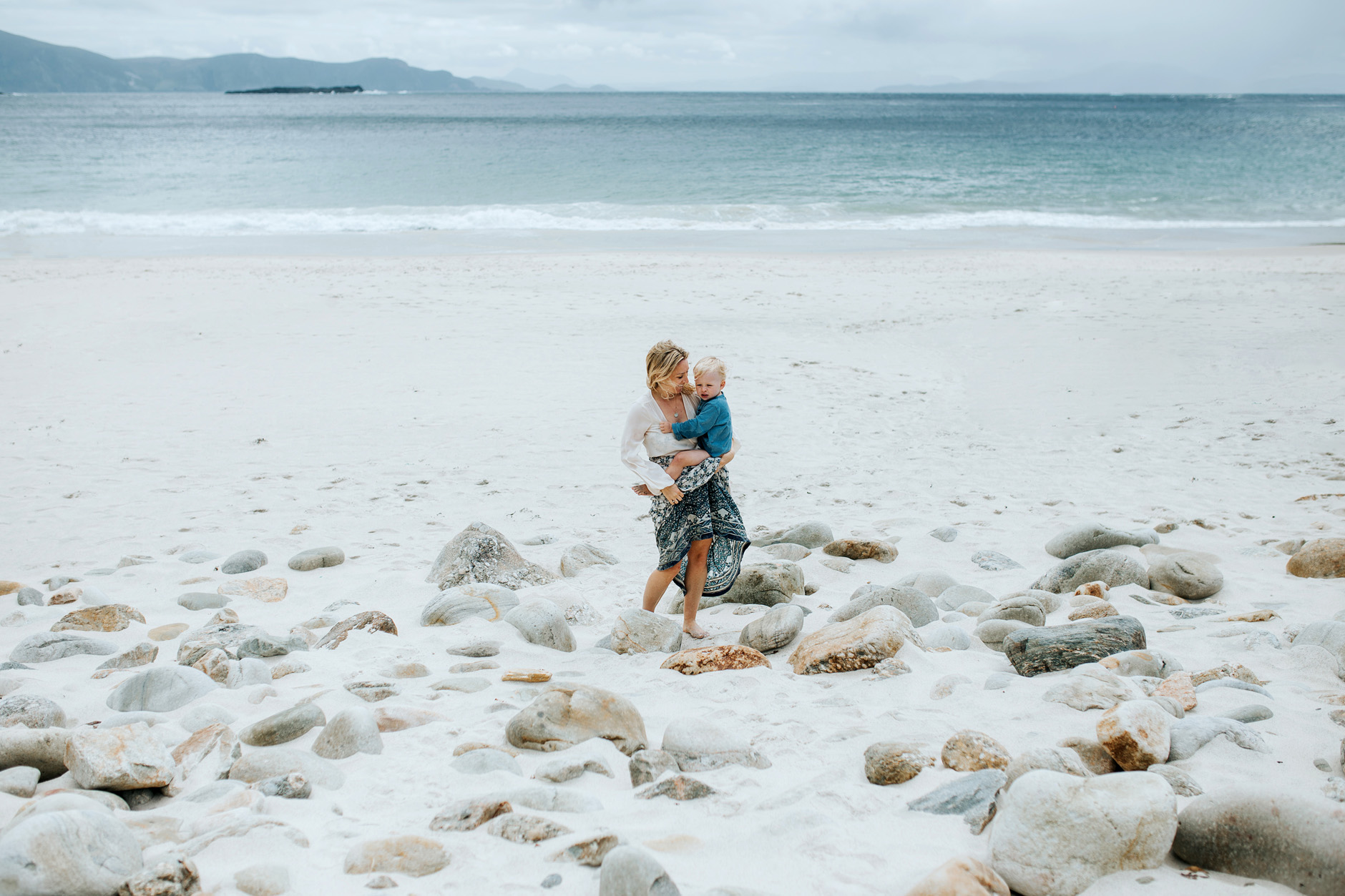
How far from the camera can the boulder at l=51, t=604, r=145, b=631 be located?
4.17 metres

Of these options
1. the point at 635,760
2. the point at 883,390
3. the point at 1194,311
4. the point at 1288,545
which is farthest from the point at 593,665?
the point at 1194,311

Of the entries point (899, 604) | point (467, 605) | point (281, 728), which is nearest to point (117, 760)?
point (281, 728)

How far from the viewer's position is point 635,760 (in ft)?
9.40

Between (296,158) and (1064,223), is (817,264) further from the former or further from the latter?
(296,158)

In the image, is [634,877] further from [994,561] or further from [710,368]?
[994,561]

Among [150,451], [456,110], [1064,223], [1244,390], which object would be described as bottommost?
[150,451]

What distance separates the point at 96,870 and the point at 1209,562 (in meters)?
5.09

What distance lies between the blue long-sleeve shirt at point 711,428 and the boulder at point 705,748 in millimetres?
1491

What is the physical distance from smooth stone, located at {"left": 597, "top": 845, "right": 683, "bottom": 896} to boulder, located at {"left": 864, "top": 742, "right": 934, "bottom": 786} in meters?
0.84

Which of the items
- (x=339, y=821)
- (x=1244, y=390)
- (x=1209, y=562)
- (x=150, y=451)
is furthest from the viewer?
(x=1244, y=390)

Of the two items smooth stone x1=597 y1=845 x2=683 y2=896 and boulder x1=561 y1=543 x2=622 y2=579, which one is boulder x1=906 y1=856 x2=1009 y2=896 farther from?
boulder x1=561 y1=543 x2=622 y2=579

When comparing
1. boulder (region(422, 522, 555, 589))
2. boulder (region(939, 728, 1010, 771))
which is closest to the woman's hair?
boulder (region(422, 522, 555, 589))

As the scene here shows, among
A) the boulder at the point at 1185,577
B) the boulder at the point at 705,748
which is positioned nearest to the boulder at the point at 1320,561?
the boulder at the point at 1185,577

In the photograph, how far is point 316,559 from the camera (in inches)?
204
